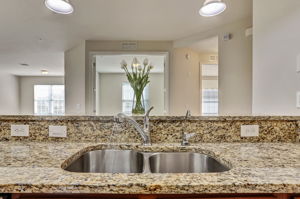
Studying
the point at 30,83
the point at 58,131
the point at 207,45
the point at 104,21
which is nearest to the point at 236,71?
the point at 207,45

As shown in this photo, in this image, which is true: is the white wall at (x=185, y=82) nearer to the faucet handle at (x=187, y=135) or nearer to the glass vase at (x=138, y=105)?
the glass vase at (x=138, y=105)

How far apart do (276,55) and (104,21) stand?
246 centimetres

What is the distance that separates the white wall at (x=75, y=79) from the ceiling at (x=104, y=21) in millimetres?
212

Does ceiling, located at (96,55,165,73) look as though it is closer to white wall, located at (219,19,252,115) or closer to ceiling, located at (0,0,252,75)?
ceiling, located at (0,0,252,75)

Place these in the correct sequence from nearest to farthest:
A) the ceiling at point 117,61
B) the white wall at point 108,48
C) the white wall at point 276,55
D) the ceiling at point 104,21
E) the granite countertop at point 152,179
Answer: the granite countertop at point 152,179
the white wall at point 276,55
the ceiling at point 104,21
the white wall at point 108,48
the ceiling at point 117,61

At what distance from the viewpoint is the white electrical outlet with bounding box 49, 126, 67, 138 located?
47.0 inches

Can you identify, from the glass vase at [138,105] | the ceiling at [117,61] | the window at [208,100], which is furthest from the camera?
the ceiling at [117,61]

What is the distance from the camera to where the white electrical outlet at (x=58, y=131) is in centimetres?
119

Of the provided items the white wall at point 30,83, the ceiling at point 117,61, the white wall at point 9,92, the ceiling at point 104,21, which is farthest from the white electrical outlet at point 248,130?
the white wall at point 30,83

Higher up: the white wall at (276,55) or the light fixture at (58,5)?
the light fixture at (58,5)

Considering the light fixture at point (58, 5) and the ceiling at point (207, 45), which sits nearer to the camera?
the light fixture at point (58, 5)

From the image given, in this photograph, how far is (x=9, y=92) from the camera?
7.92 metres

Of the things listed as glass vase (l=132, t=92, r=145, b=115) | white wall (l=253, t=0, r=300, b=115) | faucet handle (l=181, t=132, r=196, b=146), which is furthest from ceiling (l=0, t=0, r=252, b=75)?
faucet handle (l=181, t=132, r=196, b=146)

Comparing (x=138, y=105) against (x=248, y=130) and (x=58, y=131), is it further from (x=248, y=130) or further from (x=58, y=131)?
(x=248, y=130)
